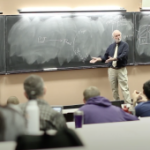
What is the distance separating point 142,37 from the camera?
14.3ft

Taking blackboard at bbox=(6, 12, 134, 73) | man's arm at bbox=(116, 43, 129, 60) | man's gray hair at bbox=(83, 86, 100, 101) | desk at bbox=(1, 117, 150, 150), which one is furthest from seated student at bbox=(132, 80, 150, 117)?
blackboard at bbox=(6, 12, 134, 73)

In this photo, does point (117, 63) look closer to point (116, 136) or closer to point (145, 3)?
point (145, 3)

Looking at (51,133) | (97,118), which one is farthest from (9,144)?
(97,118)

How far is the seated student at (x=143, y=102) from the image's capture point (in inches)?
77.8

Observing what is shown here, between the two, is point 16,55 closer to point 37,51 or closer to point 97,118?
point 37,51

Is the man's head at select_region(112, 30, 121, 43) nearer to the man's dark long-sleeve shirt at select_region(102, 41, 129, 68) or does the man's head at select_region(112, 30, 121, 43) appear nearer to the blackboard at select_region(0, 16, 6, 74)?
the man's dark long-sleeve shirt at select_region(102, 41, 129, 68)

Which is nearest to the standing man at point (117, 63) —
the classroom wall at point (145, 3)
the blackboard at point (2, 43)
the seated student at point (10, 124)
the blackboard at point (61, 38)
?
the blackboard at point (61, 38)

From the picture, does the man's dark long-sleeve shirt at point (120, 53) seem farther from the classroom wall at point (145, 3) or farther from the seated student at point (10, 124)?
the seated student at point (10, 124)

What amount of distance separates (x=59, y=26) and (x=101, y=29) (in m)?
0.71

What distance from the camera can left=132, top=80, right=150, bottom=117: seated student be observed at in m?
1.98

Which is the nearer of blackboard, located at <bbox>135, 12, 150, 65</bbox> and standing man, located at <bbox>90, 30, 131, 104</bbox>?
standing man, located at <bbox>90, 30, 131, 104</bbox>

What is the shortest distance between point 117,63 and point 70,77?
0.80 meters

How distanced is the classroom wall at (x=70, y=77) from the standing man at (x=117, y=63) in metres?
0.23

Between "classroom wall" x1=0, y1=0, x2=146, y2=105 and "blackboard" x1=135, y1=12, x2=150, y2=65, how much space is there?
0.15m
